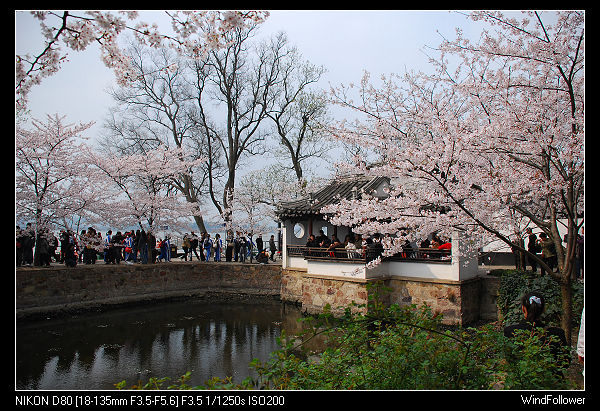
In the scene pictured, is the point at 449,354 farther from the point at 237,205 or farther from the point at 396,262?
the point at 237,205

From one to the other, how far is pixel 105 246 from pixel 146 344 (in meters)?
5.95

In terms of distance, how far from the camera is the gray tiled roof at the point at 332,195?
14359 mm

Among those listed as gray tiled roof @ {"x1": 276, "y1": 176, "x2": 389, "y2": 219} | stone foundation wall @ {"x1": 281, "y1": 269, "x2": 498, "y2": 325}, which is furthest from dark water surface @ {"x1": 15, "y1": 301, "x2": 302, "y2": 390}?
gray tiled roof @ {"x1": 276, "y1": 176, "x2": 389, "y2": 219}

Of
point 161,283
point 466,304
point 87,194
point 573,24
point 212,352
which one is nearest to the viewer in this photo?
point 573,24

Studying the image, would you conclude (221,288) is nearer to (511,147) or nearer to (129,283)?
(129,283)

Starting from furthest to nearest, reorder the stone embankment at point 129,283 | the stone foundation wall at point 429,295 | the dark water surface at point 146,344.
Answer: the stone embankment at point 129,283 < the stone foundation wall at point 429,295 < the dark water surface at point 146,344

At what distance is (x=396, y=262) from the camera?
40.1ft

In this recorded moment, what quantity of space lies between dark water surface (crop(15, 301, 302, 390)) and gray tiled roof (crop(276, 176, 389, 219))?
3.55m

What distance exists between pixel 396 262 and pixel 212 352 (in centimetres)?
598

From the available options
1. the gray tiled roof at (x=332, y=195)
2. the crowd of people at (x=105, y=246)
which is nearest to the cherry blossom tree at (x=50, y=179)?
the crowd of people at (x=105, y=246)

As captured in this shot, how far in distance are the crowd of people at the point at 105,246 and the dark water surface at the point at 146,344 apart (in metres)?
2.39

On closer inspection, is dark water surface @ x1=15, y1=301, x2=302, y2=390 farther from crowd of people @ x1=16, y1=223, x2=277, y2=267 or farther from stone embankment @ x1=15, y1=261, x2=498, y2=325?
crowd of people @ x1=16, y1=223, x2=277, y2=267

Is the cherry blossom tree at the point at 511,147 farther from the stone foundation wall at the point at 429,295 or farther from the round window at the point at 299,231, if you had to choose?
the round window at the point at 299,231
